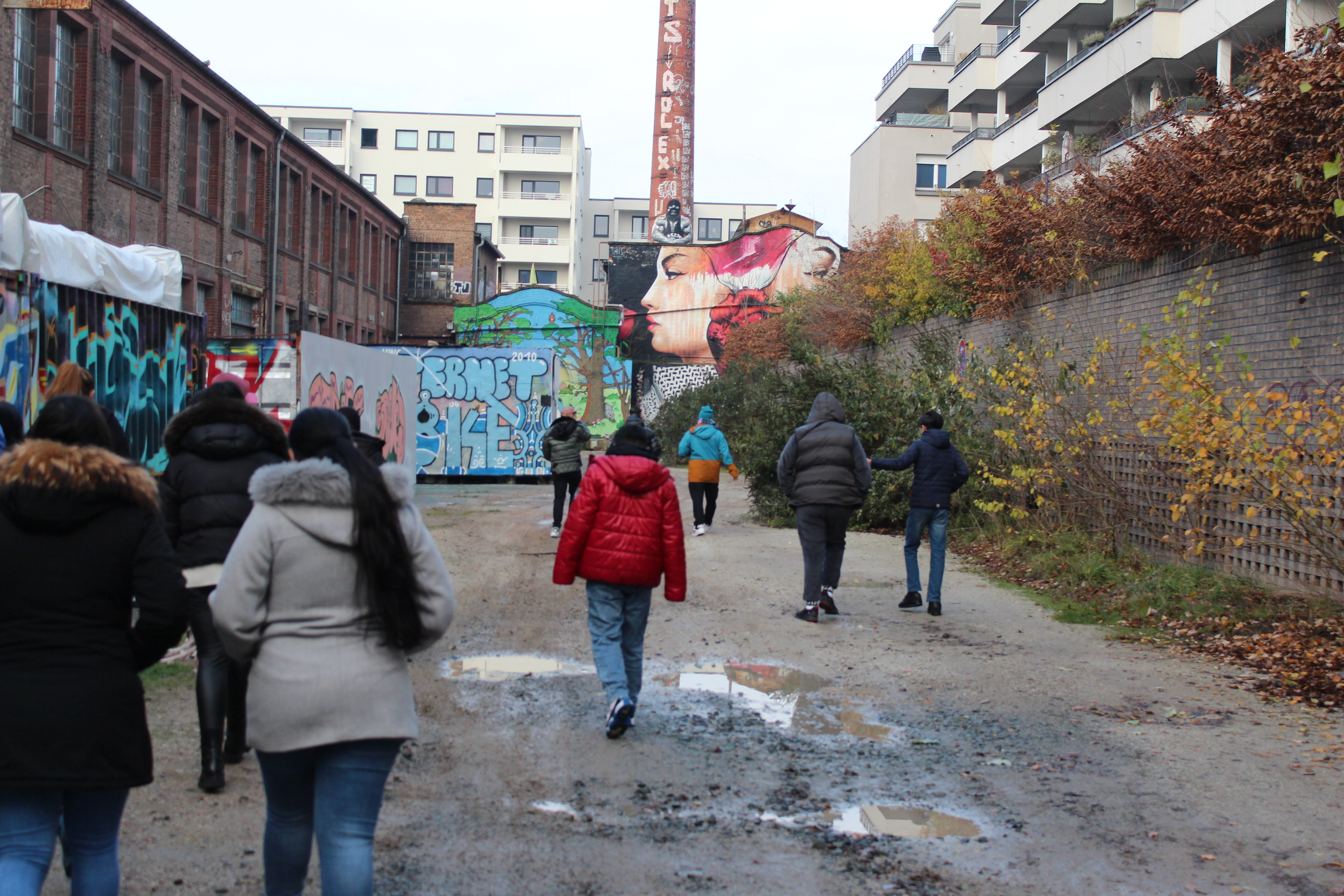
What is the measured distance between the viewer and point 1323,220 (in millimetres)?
7871

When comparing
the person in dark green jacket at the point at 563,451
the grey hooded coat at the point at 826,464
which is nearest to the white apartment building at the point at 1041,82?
the grey hooded coat at the point at 826,464

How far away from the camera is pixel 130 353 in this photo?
893 centimetres

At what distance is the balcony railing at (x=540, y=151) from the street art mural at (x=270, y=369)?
201 ft

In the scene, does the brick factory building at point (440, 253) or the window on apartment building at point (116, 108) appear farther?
the brick factory building at point (440, 253)

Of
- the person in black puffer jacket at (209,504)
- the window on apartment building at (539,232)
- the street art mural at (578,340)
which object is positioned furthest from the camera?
the window on apartment building at (539,232)

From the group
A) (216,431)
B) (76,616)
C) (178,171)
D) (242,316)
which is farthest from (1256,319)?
(242,316)

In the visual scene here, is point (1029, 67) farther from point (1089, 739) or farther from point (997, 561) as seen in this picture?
point (1089, 739)

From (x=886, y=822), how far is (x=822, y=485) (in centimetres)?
440

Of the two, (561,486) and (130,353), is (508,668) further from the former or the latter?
(561,486)

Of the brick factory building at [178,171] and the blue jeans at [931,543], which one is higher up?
the brick factory building at [178,171]

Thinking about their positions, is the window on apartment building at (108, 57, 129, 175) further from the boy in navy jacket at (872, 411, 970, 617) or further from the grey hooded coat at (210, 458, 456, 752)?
the grey hooded coat at (210, 458, 456, 752)

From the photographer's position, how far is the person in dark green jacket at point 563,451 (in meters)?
13.8

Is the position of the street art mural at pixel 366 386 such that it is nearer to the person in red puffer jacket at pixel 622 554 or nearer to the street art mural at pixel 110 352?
the street art mural at pixel 110 352

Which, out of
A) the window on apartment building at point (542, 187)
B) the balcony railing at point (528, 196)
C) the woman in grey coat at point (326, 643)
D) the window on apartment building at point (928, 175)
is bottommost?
the woman in grey coat at point (326, 643)
